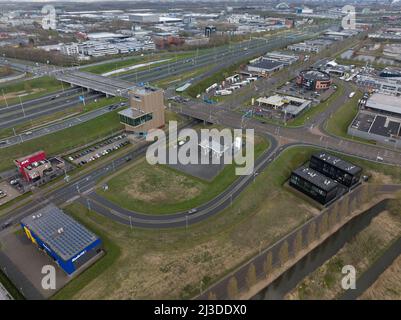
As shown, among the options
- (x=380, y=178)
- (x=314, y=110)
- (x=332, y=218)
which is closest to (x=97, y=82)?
(x=314, y=110)

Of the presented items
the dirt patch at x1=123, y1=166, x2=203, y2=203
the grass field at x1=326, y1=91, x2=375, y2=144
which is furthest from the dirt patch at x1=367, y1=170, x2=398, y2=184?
the dirt patch at x1=123, y1=166, x2=203, y2=203

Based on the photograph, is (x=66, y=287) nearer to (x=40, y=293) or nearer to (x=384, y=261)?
(x=40, y=293)

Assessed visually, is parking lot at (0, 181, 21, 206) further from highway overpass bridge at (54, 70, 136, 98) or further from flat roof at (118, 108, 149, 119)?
highway overpass bridge at (54, 70, 136, 98)

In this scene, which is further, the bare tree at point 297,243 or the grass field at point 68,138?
the grass field at point 68,138

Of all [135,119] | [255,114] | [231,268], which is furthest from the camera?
[255,114]

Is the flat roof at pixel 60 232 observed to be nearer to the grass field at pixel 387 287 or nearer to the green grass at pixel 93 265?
the green grass at pixel 93 265

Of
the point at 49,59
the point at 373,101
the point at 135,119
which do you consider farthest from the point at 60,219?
the point at 49,59

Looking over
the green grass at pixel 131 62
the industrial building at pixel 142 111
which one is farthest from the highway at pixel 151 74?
the industrial building at pixel 142 111
